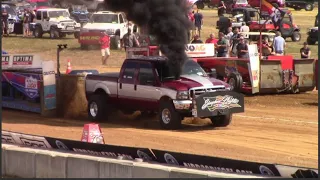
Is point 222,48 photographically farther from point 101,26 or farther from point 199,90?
point 101,26

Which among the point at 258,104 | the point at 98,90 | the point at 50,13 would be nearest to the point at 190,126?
the point at 98,90

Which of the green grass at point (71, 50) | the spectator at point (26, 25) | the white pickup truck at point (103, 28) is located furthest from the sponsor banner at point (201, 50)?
the spectator at point (26, 25)

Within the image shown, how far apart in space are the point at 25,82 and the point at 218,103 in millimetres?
5821

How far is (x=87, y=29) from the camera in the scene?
1406 inches

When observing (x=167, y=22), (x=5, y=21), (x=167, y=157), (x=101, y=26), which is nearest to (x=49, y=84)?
(x=167, y=22)

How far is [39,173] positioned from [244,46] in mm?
12959

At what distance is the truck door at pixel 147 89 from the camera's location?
1620 cm

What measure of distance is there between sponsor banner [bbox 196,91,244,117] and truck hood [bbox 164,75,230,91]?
0.36 meters

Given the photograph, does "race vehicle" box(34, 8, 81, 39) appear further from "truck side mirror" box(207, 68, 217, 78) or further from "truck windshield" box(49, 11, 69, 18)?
"truck side mirror" box(207, 68, 217, 78)

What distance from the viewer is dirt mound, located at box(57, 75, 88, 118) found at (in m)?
18.7

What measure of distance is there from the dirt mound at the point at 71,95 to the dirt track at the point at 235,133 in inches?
28.7

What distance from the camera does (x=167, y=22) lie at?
16281mm

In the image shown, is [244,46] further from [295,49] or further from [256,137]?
[295,49]

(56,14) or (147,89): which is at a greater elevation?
(56,14)
